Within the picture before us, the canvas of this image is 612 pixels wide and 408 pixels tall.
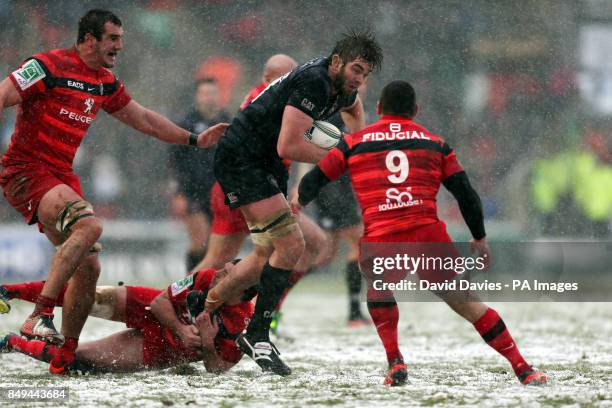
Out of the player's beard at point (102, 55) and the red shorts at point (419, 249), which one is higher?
the player's beard at point (102, 55)

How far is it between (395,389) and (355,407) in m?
0.64

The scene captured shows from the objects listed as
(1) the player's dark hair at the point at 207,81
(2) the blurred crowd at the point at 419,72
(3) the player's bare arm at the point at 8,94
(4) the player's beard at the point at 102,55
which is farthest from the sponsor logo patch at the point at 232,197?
(2) the blurred crowd at the point at 419,72

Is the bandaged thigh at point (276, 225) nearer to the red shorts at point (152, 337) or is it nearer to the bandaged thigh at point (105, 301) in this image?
the red shorts at point (152, 337)

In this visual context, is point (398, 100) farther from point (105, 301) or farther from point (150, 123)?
point (105, 301)

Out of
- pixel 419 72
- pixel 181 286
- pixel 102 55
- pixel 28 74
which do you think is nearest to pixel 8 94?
pixel 28 74

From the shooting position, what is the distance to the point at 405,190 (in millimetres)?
4887

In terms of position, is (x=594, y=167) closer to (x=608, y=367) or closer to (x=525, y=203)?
(x=525, y=203)

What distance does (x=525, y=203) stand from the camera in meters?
13.6

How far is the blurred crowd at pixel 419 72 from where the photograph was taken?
13273 millimetres

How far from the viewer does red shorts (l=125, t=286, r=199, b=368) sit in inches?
214

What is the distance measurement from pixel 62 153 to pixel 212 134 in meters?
0.83

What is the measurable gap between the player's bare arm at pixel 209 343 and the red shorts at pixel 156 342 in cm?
5

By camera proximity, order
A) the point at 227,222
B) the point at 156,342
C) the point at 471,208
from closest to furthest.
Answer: the point at 471,208
the point at 156,342
the point at 227,222

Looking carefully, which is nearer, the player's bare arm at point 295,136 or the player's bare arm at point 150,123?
the player's bare arm at point 295,136
